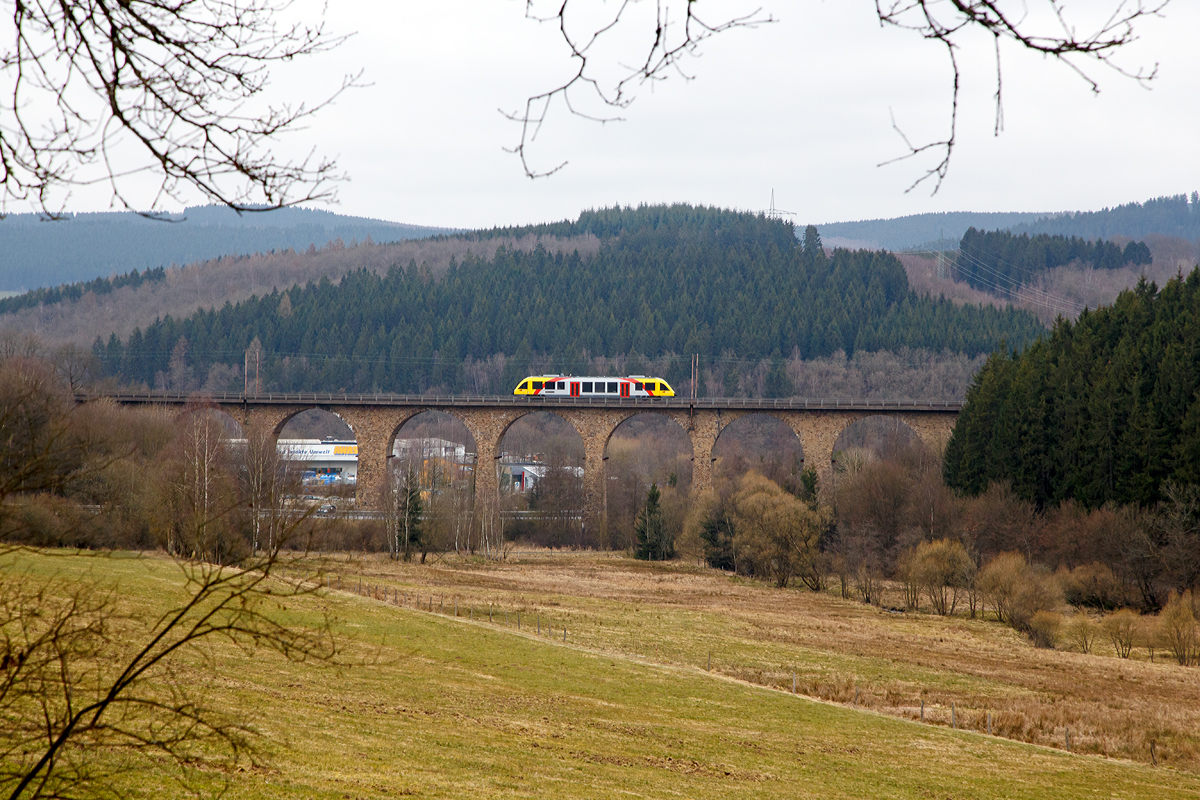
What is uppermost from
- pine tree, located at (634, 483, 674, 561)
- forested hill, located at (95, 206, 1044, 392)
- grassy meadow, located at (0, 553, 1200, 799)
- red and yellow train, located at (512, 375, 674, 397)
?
forested hill, located at (95, 206, 1044, 392)

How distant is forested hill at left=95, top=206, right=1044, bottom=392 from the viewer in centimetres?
11375

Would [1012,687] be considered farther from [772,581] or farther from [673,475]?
[673,475]

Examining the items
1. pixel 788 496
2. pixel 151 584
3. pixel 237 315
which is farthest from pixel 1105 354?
pixel 237 315

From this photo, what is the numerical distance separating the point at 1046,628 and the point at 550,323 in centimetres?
9280

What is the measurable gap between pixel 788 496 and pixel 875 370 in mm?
59513

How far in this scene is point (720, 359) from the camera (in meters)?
115

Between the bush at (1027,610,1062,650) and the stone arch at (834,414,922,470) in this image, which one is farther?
the stone arch at (834,414,922,470)

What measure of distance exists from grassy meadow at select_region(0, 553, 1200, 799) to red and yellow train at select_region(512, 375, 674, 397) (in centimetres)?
3336

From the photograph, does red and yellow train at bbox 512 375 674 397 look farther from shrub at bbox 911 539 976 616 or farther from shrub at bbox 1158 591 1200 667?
shrub at bbox 1158 591 1200 667

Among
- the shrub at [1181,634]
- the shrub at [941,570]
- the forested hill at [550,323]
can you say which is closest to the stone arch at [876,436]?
the forested hill at [550,323]

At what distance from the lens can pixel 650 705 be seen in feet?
63.8

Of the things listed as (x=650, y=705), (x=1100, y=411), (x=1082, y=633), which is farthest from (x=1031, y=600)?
(x=650, y=705)

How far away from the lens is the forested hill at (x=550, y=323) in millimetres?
113750

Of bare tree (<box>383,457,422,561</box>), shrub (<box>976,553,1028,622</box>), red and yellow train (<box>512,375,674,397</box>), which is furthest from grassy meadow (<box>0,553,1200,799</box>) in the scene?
red and yellow train (<box>512,375,674,397</box>)
